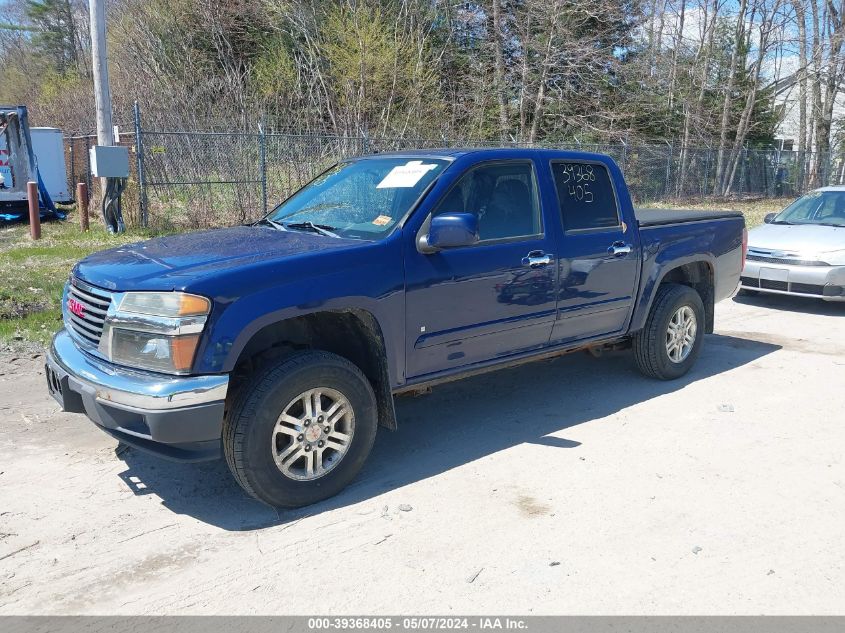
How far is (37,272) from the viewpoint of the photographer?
959cm

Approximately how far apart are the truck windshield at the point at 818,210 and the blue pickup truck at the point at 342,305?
5460 millimetres

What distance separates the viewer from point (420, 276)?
4.24 m

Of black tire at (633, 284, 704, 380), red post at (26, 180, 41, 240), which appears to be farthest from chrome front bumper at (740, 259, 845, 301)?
red post at (26, 180, 41, 240)

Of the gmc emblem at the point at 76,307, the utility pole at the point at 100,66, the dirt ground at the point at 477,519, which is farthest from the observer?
the utility pole at the point at 100,66

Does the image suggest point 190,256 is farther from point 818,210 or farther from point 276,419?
point 818,210

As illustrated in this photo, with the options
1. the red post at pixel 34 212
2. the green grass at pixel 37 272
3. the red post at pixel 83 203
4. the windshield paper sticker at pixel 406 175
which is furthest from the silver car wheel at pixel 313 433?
the red post at pixel 83 203

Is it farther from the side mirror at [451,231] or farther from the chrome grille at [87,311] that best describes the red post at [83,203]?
the side mirror at [451,231]

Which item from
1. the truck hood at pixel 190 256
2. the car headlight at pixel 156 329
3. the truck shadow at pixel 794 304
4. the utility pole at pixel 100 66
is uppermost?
the utility pole at pixel 100 66

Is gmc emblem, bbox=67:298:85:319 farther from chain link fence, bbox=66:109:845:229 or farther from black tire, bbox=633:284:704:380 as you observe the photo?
chain link fence, bbox=66:109:845:229

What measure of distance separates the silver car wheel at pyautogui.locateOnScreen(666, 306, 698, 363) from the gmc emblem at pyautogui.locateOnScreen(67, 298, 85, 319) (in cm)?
437

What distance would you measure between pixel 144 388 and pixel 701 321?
474 cm

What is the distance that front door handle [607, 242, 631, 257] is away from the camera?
5391 millimetres

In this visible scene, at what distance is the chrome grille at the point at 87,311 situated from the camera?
3.80 m
